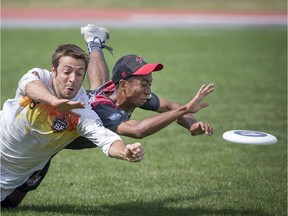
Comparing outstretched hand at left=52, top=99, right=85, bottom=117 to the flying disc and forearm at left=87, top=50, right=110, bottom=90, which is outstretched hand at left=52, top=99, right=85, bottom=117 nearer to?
the flying disc

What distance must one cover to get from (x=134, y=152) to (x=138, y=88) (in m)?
1.34

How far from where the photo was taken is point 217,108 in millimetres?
13328

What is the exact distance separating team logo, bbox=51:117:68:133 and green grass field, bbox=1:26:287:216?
111cm

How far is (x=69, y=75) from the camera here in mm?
5910

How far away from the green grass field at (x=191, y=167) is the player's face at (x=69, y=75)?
5.00 feet

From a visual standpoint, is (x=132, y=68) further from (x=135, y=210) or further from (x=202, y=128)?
(x=135, y=210)

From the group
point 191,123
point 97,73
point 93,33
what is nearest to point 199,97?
point 191,123

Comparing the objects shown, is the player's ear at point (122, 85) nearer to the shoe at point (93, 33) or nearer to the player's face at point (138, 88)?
the player's face at point (138, 88)

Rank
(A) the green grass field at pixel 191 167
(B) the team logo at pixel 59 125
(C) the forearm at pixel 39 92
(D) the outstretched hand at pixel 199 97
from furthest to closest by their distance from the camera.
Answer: (A) the green grass field at pixel 191 167, (B) the team logo at pixel 59 125, (D) the outstretched hand at pixel 199 97, (C) the forearm at pixel 39 92

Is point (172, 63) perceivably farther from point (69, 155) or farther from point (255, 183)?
point (255, 183)

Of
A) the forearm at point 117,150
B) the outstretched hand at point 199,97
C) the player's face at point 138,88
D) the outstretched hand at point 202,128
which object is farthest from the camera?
the player's face at point 138,88

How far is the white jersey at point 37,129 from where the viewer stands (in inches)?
237

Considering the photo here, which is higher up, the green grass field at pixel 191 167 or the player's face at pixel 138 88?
the player's face at pixel 138 88

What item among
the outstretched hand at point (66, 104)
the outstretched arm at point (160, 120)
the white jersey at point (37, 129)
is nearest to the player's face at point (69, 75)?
the white jersey at point (37, 129)
